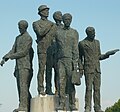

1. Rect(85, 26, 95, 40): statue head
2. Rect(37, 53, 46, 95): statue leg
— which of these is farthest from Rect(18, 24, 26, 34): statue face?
Rect(85, 26, 95, 40): statue head

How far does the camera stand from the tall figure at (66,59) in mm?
12422

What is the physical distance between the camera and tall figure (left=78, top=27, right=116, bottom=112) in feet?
43.0

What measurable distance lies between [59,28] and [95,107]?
9.67 feet

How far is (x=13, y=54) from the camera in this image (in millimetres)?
13141

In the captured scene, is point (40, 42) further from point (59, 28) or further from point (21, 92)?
point (21, 92)

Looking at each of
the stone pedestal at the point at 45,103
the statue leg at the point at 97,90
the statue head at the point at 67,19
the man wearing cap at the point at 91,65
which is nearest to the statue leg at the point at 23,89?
the stone pedestal at the point at 45,103

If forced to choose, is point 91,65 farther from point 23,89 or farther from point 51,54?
point 23,89

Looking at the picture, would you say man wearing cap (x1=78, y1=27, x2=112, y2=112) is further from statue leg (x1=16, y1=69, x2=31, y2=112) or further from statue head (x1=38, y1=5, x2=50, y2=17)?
statue leg (x1=16, y1=69, x2=31, y2=112)

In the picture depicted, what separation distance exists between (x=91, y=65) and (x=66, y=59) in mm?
1117

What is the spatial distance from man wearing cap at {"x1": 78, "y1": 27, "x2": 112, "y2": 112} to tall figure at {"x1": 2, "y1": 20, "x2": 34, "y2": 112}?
5.87 ft

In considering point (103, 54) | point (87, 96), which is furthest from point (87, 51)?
point (87, 96)

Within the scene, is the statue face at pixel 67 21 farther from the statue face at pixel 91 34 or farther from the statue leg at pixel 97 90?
the statue leg at pixel 97 90

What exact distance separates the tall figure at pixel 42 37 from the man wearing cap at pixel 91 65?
115cm

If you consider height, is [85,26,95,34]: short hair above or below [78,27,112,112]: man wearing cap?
above
